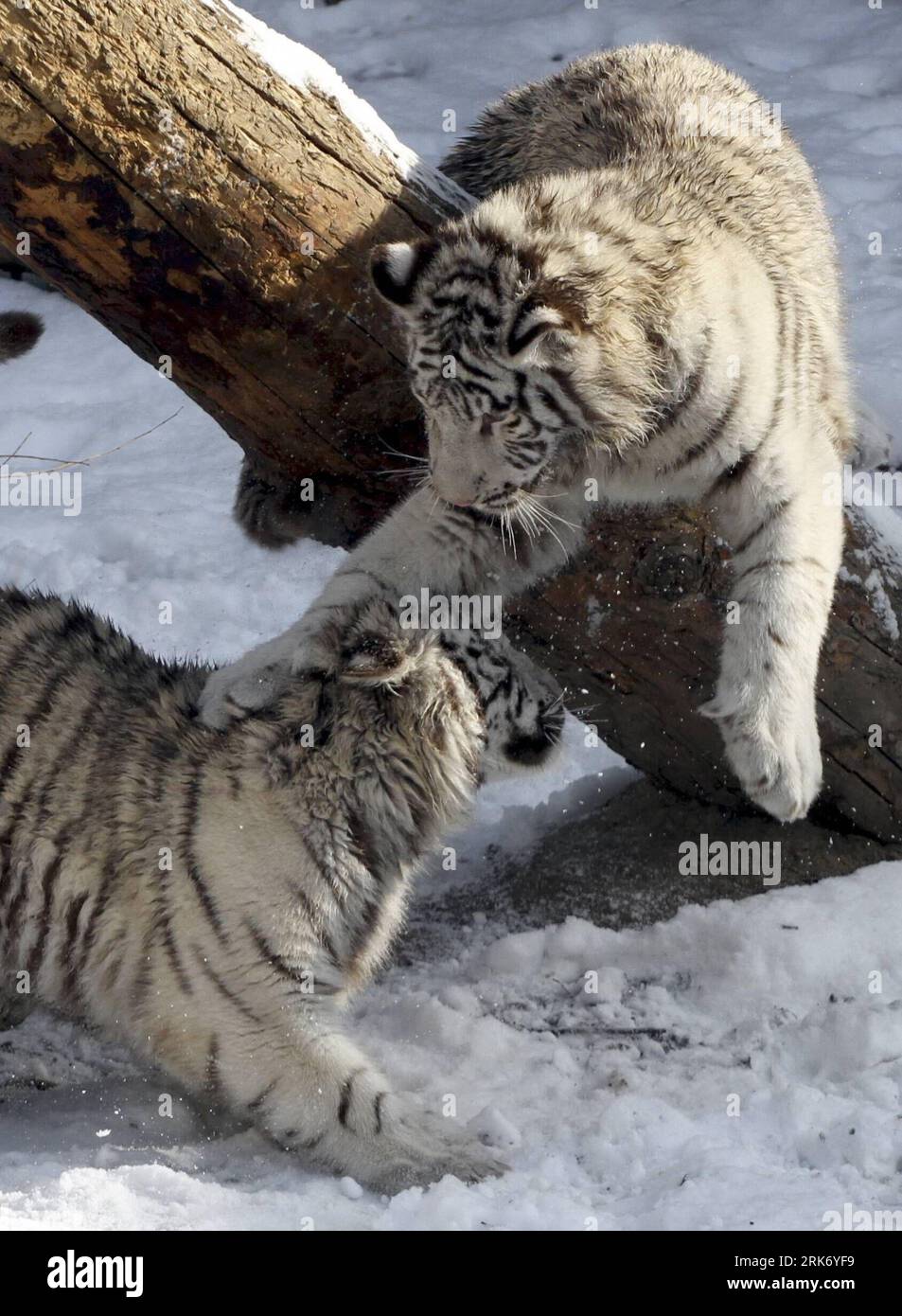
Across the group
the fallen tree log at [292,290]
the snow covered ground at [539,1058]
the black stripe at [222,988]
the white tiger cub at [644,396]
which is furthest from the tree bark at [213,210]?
the black stripe at [222,988]

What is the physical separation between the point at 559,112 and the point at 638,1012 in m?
2.42

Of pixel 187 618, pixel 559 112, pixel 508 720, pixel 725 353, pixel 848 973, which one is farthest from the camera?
pixel 187 618

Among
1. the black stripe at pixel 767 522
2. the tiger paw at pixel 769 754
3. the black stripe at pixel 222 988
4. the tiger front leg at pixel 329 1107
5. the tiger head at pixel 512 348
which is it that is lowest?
the tiger front leg at pixel 329 1107

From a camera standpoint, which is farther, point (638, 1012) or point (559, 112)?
point (559, 112)

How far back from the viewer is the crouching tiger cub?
3.00 meters

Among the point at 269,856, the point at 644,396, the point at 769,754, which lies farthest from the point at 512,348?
the point at 269,856

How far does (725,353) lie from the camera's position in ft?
9.84

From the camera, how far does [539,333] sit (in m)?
2.74

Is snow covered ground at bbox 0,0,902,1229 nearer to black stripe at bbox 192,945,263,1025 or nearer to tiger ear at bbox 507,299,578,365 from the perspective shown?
black stripe at bbox 192,945,263,1025

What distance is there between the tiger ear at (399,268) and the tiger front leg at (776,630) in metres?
0.81

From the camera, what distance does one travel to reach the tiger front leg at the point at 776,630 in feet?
10.1

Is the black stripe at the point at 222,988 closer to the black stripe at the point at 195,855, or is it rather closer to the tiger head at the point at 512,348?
the black stripe at the point at 195,855

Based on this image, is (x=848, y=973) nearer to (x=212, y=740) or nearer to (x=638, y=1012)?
(x=638, y=1012)

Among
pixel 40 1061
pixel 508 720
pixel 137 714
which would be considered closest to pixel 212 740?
pixel 137 714
